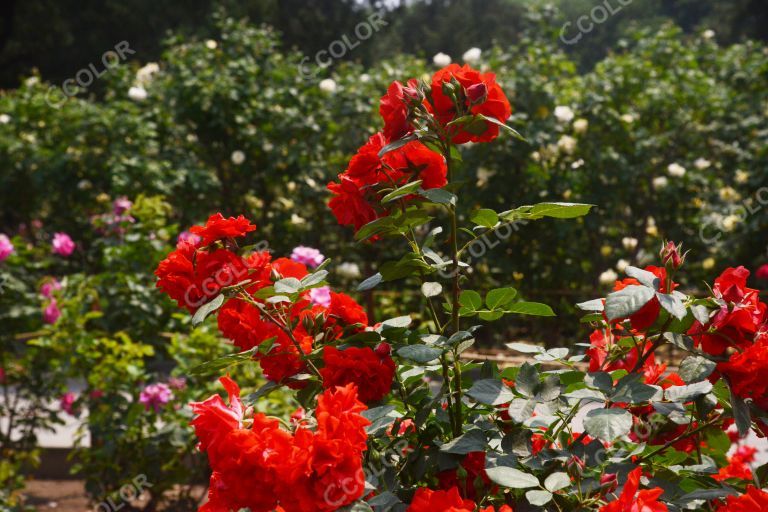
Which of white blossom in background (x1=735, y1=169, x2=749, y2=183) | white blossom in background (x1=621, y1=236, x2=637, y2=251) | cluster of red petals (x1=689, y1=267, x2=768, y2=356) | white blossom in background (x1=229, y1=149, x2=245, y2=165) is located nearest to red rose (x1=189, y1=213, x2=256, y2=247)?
cluster of red petals (x1=689, y1=267, x2=768, y2=356)

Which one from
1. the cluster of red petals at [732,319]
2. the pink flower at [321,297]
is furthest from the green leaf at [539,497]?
the pink flower at [321,297]

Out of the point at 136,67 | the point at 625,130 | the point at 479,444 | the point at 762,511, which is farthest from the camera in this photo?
the point at 136,67

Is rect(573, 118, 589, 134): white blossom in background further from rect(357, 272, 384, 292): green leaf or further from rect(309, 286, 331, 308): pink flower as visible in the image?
rect(357, 272, 384, 292): green leaf

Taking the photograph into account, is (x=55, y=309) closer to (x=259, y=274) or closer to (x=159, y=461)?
(x=159, y=461)

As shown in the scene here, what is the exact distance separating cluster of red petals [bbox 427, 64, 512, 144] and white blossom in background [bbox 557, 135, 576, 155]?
4229 mm

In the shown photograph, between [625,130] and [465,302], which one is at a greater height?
[465,302]

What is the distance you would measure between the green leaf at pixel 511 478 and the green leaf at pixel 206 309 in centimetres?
45

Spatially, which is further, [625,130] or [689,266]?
[689,266]

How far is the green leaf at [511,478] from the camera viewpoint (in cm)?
100

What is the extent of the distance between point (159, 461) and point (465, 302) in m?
2.40

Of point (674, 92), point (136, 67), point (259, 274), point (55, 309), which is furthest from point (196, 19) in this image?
point (259, 274)

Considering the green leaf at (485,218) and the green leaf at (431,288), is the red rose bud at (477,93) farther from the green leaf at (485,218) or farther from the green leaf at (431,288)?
the green leaf at (431,288)

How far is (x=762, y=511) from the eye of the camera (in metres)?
0.98

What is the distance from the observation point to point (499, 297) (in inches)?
50.8
